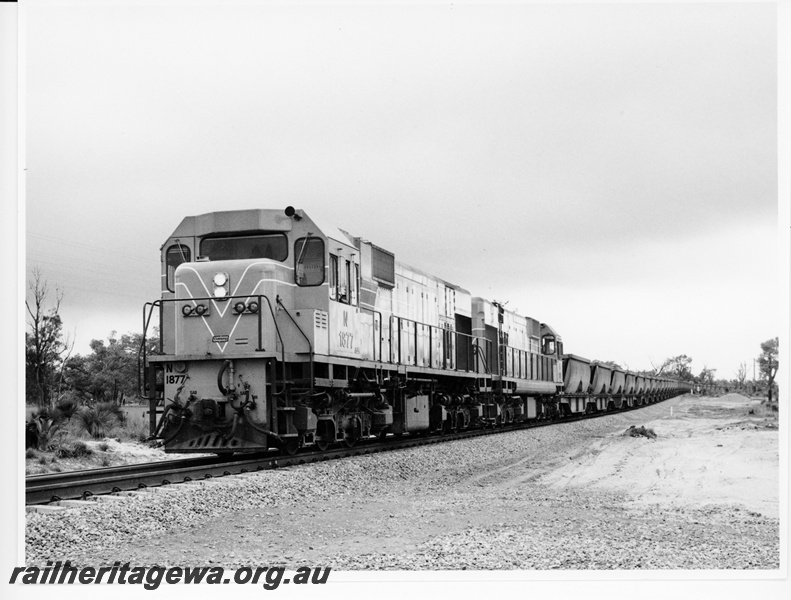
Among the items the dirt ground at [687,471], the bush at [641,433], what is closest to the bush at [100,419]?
the dirt ground at [687,471]

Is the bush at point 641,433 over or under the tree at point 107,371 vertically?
under

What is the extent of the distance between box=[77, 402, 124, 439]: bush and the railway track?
7.12 m

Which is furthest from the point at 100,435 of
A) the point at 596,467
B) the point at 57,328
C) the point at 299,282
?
the point at 596,467

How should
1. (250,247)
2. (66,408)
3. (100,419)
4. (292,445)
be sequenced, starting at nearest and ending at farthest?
(250,247) → (292,445) → (66,408) → (100,419)

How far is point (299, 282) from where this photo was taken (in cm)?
Answer: 1241

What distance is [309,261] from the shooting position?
40.7ft

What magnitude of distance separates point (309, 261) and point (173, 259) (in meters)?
2.12

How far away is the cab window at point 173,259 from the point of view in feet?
41.5

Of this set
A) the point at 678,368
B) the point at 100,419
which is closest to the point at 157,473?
the point at 100,419

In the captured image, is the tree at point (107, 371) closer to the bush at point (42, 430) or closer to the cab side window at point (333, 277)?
the bush at point (42, 430)

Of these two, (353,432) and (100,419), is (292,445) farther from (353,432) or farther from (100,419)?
(100,419)

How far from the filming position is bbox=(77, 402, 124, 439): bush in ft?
62.9
